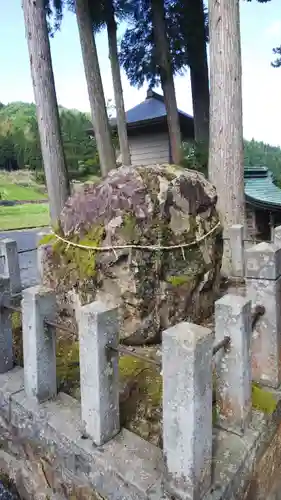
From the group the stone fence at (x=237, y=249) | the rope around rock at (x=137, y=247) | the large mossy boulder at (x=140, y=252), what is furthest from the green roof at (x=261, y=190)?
the rope around rock at (x=137, y=247)

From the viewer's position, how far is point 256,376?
236 cm

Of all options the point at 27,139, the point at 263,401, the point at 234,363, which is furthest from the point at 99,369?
the point at 27,139

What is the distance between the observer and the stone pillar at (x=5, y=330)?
2.40 metres

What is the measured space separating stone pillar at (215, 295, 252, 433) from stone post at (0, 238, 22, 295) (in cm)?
281

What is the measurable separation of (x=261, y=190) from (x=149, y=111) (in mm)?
→ 5529

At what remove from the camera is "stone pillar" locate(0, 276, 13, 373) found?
94.3 inches

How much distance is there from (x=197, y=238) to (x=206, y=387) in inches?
73.9

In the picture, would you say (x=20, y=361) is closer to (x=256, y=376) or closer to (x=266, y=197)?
(x=256, y=376)

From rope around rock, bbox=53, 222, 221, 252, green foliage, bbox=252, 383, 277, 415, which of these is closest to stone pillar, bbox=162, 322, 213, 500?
green foliage, bbox=252, 383, 277, 415

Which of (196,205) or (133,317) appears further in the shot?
(196,205)

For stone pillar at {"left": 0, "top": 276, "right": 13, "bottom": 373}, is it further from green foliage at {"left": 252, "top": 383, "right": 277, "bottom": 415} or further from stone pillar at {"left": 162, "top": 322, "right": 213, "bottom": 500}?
green foliage at {"left": 252, "top": 383, "right": 277, "bottom": 415}

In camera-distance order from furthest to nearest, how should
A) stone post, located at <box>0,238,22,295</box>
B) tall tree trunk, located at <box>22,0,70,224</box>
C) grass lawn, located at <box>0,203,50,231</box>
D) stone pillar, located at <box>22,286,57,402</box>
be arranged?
1. grass lawn, located at <box>0,203,50,231</box>
2. tall tree trunk, located at <box>22,0,70,224</box>
3. stone post, located at <box>0,238,22,295</box>
4. stone pillar, located at <box>22,286,57,402</box>

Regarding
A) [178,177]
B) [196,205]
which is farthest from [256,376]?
[178,177]

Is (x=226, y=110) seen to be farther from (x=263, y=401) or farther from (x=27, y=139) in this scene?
(x=27, y=139)
